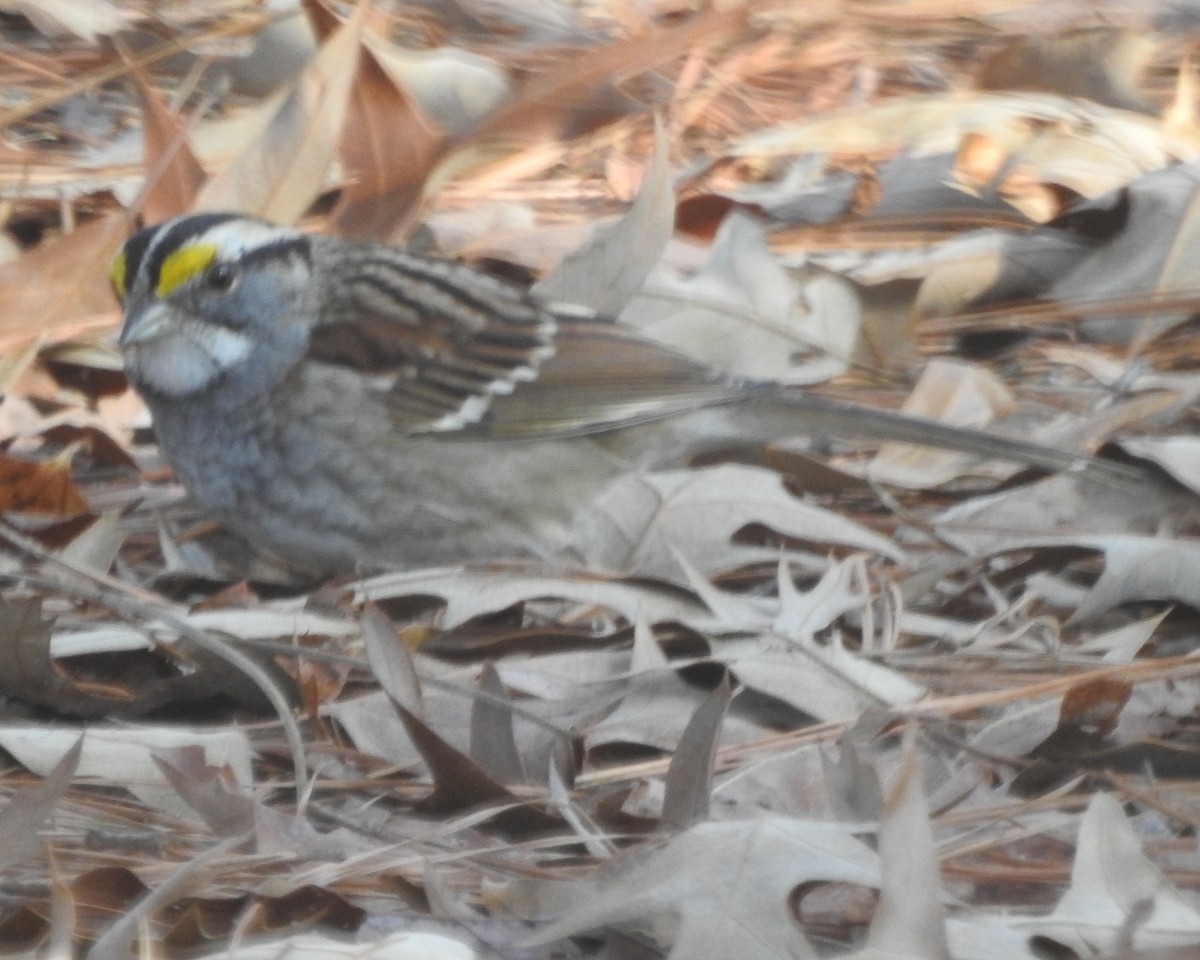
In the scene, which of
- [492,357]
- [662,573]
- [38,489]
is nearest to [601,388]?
[492,357]

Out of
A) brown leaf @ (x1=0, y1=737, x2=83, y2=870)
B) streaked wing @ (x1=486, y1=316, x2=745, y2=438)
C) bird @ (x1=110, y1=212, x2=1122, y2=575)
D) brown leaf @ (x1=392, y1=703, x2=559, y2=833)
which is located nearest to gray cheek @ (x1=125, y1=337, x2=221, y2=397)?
bird @ (x1=110, y1=212, x2=1122, y2=575)

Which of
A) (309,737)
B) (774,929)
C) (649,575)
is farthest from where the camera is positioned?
(649,575)

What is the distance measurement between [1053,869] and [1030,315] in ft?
7.26

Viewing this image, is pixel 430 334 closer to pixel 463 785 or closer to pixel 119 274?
pixel 119 274

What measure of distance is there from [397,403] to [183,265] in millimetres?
449

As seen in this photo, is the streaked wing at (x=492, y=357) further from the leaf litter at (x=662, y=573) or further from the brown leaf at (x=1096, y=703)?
Result: the brown leaf at (x=1096, y=703)

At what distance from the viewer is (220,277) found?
3.51m

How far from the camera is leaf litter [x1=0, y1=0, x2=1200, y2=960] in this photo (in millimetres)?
1952

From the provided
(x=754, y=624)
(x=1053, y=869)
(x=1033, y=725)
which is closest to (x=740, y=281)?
(x=754, y=624)

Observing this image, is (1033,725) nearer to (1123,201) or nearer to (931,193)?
(1123,201)

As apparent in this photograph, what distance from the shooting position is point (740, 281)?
12.7ft

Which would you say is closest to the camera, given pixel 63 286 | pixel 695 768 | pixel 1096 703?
pixel 695 768

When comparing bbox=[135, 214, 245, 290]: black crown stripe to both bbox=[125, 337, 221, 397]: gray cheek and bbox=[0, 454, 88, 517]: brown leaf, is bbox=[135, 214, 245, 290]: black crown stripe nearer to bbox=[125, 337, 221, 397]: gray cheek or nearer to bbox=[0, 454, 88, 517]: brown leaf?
bbox=[125, 337, 221, 397]: gray cheek

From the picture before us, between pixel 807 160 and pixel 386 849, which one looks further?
pixel 807 160
